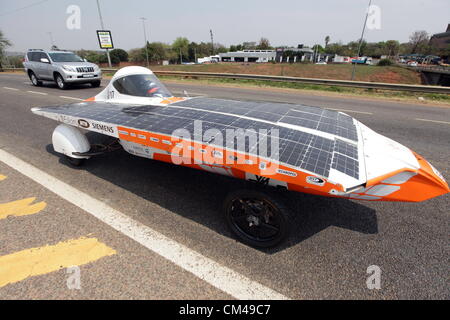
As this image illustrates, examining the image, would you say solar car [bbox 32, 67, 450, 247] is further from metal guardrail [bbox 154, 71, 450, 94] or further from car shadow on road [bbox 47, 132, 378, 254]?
metal guardrail [bbox 154, 71, 450, 94]

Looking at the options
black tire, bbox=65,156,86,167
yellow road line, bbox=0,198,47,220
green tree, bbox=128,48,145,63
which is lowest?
yellow road line, bbox=0,198,47,220

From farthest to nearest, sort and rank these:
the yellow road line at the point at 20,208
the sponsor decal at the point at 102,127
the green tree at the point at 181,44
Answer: the green tree at the point at 181,44 → the sponsor decal at the point at 102,127 → the yellow road line at the point at 20,208

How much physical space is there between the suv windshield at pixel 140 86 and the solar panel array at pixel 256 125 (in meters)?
0.48

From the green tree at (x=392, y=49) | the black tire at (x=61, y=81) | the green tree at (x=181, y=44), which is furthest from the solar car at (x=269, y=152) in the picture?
the green tree at (x=392, y=49)

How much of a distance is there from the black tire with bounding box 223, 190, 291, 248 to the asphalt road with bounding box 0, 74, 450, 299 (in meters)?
0.14

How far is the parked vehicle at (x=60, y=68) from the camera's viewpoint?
40.9 feet

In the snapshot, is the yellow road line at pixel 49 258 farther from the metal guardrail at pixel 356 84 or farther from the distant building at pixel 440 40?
the distant building at pixel 440 40

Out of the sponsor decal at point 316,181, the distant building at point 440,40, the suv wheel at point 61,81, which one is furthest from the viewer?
the distant building at point 440,40

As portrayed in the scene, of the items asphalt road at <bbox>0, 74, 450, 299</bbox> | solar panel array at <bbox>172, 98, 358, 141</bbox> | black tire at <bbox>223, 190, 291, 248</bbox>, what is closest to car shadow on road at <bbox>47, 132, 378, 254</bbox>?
asphalt road at <bbox>0, 74, 450, 299</bbox>

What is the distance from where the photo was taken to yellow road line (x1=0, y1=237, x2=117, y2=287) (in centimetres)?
229

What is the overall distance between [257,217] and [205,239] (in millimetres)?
691
